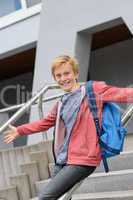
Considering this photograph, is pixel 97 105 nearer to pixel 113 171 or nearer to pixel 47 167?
pixel 113 171

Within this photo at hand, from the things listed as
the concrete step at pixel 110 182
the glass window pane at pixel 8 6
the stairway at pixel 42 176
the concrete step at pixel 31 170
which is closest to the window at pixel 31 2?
the glass window pane at pixel 8 6

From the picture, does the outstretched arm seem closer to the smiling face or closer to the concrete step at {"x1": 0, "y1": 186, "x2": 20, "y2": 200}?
the smiling face

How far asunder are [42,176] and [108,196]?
4.44ft

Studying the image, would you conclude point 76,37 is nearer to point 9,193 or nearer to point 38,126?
point 9,193

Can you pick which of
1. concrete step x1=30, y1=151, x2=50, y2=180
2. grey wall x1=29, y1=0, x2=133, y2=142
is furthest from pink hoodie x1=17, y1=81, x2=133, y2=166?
grey wall x1=29, y1=0, x2=133, y2=142

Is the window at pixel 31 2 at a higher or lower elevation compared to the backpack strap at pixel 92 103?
higher

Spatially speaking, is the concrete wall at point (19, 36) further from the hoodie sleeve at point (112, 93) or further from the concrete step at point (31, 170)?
the hoodie sleeve at point (112, 93)

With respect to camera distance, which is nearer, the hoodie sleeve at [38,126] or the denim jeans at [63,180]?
the denim jeans at [63,180]

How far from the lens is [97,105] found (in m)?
3.87

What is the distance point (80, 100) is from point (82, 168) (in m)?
0.50

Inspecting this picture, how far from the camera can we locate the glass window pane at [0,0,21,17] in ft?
36.6

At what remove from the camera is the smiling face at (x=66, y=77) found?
12.8 feet

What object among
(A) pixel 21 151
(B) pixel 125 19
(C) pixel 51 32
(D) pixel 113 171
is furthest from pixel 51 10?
(D) pixel 113 171

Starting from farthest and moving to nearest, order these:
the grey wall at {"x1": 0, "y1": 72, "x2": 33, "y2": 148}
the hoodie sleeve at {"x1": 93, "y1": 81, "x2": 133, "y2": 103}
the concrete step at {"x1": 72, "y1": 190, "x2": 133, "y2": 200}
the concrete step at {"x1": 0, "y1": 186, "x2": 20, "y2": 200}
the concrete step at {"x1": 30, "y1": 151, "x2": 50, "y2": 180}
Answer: the grey wall at {"x1": 0, "y1": 72, "x2": 33, "y2": 148} → the concrete step at {"x1": 30, "y1": 151, "x2": 50, "y2": 180} → the concrete step at {"x1": 0, "y1": 186, "x2": 20, "y2": 200} → the concrete step at {"x1": 72, "y1": 190, "x2": 133, "y2": 200} → the hoodie sleeve at {"x1": 93, "y1": 81, "x2": 133, "y2": 103}
